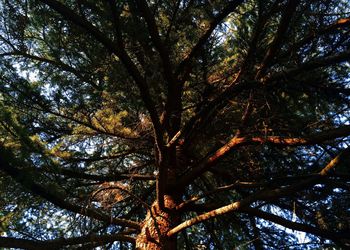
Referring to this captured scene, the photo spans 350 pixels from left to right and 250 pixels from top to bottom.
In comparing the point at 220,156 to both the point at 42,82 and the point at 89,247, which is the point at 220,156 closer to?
the point at 89,247

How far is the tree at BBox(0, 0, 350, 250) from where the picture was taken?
137 inches

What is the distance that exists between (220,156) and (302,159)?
4.13 feet

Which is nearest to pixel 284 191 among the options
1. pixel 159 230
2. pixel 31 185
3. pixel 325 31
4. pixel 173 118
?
pixel 159 230

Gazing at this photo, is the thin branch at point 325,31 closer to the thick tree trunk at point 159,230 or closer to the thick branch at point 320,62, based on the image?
the thick branch at point 320,62

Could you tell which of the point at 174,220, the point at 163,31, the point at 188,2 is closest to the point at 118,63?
the point at 163,31

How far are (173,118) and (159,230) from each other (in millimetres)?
2073

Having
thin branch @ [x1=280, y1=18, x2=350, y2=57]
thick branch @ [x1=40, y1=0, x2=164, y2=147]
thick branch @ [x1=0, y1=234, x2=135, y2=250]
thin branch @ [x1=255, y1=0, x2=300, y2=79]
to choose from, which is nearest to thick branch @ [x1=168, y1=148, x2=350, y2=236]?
thick branch @ [x1=0, y1=234, x2=135, y2=250]

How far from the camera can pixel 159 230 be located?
3.86m

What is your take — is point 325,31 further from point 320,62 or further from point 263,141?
point 263,141

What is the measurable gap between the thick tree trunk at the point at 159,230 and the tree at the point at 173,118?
1 centimetres

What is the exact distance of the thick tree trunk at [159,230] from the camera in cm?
398

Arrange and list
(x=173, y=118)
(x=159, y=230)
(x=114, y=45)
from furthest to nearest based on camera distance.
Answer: (x=173, y=118)
(x=159, y=230)
(x=114, y=45)

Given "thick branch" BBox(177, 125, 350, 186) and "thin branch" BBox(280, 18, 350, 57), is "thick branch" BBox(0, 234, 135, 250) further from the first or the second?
"thin branch" BBox(280, 18, 350, 57)

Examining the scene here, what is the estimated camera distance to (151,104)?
367 cm
